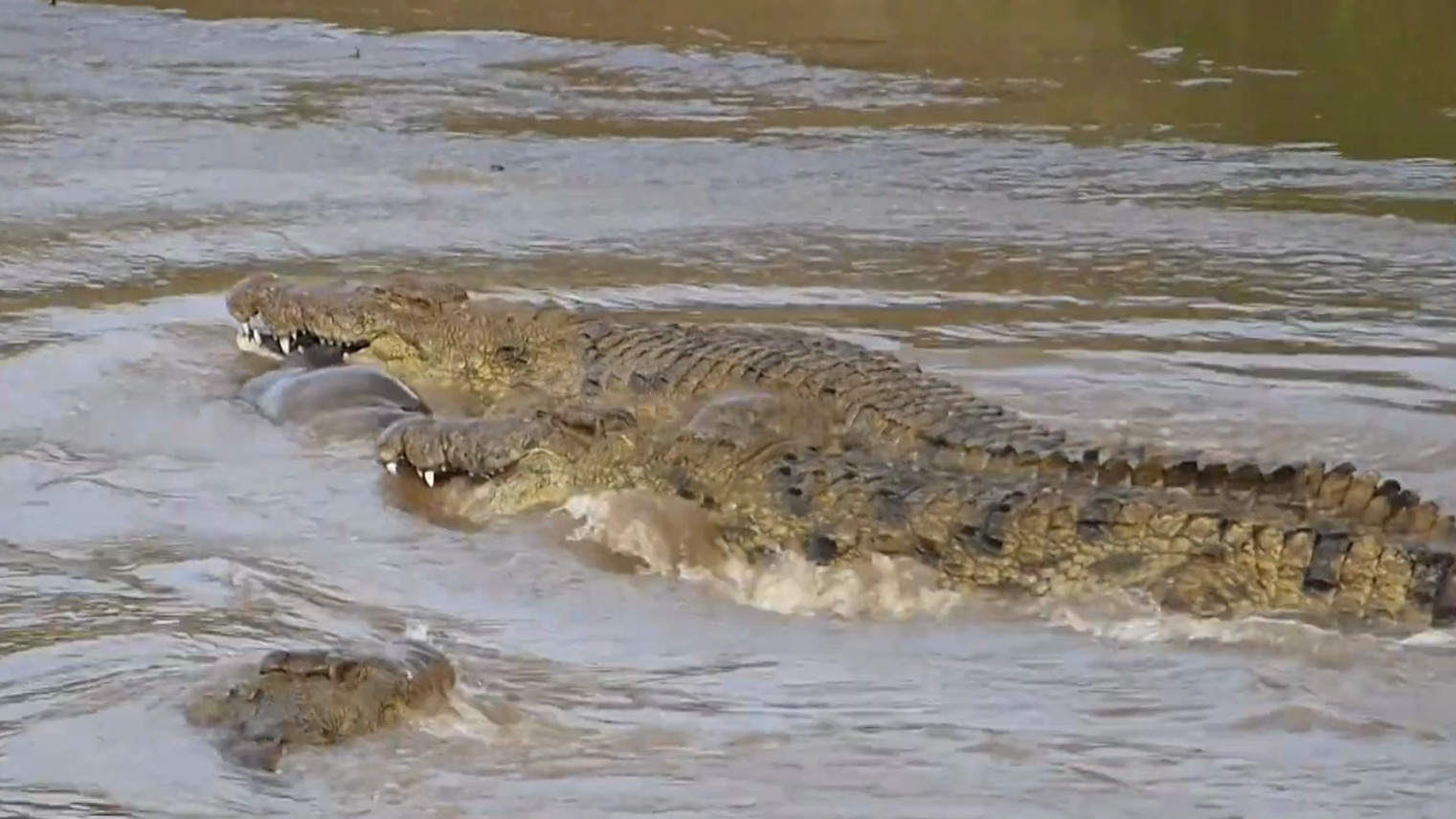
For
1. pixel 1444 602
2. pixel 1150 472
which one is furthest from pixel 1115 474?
pixel 1444 602

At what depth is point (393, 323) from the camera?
7.54 metres

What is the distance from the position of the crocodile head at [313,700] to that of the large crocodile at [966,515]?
1383mm

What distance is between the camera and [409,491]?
20.7ft

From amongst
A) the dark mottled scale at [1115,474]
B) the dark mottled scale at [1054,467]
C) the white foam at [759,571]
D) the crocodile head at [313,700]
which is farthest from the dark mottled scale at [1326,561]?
the crocodile head at [313,700]

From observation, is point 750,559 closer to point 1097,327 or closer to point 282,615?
point 282,615

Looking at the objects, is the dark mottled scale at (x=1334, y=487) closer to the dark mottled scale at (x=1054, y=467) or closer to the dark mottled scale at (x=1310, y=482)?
the dark mottled scale at (x=1310, y=482)

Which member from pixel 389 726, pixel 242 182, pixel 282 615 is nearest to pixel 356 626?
pixel 282 615

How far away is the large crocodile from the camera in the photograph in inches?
202

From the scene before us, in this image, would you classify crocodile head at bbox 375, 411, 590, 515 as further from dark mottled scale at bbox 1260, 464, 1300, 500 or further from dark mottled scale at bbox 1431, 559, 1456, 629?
dark mottled scale at bbox 1431, 559, 1456, 629

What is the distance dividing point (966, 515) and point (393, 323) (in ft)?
8.72

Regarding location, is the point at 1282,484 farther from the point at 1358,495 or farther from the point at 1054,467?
the point at 1054,467

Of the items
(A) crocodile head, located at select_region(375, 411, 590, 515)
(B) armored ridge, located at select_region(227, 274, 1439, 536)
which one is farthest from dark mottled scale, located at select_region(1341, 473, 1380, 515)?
(A) crocodile head, located at select_region(375, 411, 590, 515)

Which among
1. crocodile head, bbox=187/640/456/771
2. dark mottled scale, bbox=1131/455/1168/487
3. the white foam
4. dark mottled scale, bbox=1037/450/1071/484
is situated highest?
dark mottled scale, bbox=1131/455/1168/487

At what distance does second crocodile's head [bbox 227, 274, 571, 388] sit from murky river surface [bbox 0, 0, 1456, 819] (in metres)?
0.17
